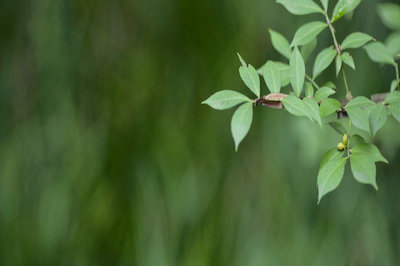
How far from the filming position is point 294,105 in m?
0.51

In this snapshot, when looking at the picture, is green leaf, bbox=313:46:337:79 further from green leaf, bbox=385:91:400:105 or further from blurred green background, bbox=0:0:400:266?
blurred green background, bbox=0:0:400:266

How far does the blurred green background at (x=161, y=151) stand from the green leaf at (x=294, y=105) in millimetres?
457

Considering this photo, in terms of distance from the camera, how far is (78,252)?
0.99 m

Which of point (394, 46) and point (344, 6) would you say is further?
point (394, 46)

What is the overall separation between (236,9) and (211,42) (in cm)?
9

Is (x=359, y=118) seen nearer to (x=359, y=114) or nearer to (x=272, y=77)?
(x=359, y=114)

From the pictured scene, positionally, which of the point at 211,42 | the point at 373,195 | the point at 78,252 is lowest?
the point at 78,252

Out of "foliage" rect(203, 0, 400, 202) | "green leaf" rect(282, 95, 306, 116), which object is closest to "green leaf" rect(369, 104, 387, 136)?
"foliage" rect(203, 0, 400, 202)

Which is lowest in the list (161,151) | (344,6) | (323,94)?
(161,151)

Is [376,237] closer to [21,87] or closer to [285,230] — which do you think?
[285,230]

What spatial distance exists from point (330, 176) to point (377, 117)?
3.7 inches

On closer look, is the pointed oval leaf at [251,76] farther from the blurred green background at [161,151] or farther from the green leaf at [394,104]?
the blurred green background at [161,151]

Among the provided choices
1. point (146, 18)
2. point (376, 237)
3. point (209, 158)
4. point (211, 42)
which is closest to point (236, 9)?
point (211, 42)

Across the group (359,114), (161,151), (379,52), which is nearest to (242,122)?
(359,114)
